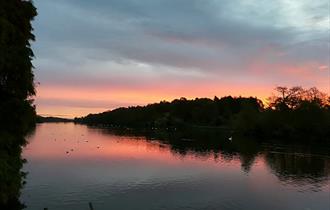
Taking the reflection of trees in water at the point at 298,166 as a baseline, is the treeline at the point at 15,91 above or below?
above

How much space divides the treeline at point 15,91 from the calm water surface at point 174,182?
27.6 ft

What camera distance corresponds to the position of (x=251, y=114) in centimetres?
14425

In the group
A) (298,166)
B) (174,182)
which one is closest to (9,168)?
(174,182)

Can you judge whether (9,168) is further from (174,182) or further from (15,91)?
(174,182)

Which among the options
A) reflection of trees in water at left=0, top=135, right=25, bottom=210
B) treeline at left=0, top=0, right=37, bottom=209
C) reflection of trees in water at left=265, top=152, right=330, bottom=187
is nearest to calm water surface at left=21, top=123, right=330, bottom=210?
reflection of trees in water at left=265, top=152, right=330, bottom=187

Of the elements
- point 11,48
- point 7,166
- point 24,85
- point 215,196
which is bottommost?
point 215,196

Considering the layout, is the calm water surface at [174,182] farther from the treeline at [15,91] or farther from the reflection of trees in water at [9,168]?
the treeline at [15,91]

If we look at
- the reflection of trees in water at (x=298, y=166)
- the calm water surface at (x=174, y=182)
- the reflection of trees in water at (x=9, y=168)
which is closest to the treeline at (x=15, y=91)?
the reflection of trees in water at (x=9, y=168)

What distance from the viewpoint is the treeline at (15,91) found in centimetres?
2588

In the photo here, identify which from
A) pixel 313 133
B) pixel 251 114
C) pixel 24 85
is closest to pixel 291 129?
pixel 313 133

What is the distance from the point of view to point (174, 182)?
4869 centimetres

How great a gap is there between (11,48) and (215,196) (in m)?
23.6

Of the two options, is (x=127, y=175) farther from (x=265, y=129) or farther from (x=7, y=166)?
(x=265, y=129)

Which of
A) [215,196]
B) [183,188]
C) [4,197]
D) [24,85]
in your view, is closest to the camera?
[4,197]
